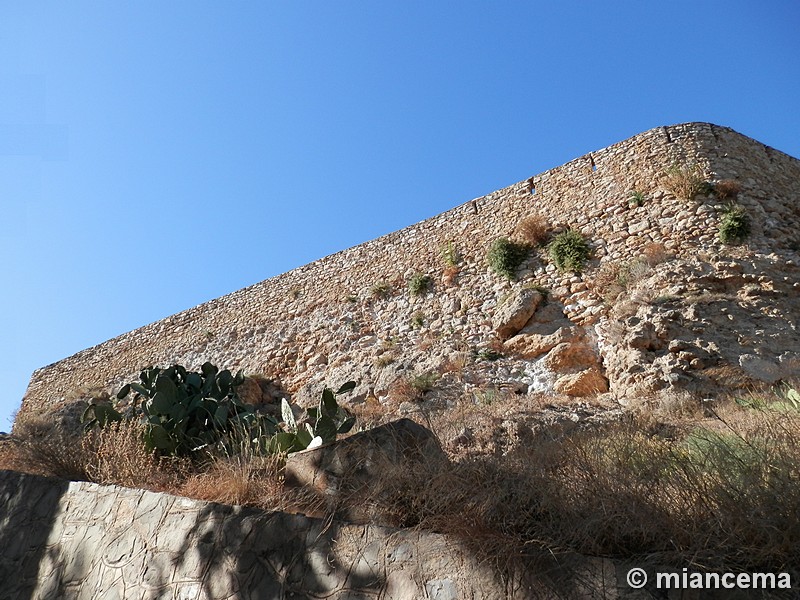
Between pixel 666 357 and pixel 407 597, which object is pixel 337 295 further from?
pixel 407 597

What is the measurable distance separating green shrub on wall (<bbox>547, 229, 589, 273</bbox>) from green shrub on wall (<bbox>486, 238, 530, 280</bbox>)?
1.68ft

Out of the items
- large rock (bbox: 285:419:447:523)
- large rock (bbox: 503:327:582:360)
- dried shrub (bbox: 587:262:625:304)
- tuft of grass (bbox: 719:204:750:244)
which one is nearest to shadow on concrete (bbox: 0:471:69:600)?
large rock (bbox: 285:419:447:523)

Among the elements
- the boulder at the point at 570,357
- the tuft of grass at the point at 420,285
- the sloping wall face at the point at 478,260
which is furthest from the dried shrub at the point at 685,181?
the tuft of grass at the point at 420,285

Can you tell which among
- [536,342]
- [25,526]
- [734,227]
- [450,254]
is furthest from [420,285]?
[25,526]

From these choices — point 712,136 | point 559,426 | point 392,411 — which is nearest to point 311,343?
point 392,411

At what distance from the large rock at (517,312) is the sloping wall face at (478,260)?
0.30 metres

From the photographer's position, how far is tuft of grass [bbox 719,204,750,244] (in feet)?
27.1

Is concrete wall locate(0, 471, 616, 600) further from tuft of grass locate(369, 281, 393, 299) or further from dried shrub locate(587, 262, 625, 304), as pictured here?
tuft of grass locate(369, 281, 393, 299)

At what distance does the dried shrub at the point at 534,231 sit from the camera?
10.0 metres

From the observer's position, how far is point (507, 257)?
1002cm

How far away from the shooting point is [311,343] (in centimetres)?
1208

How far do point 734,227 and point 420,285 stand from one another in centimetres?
532

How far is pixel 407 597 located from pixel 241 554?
1.07 m

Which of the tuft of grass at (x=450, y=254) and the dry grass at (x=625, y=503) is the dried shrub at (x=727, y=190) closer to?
the tuft of grass at (x=450, y=254)
